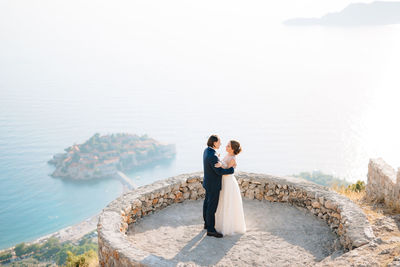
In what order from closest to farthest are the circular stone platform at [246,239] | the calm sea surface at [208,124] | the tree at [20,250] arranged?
the circular stone platform at [246,239]
the tree at [20,250]
the calm sea surface at [208,124]

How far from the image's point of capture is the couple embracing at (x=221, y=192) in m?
6.98

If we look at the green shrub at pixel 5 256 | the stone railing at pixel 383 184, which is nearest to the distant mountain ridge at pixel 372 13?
the green shrub at pixel 5 256

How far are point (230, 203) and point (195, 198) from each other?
6.97ft

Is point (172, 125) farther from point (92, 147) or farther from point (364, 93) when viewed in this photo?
point (364, 93)

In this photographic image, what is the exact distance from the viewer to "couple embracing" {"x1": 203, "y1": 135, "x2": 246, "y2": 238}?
6.98m

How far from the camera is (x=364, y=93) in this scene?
474 ft

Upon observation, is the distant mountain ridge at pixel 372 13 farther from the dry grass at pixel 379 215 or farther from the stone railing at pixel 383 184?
the dry grass at pixel 379 215

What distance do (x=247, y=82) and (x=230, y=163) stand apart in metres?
192

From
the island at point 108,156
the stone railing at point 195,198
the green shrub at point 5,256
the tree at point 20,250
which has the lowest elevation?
the green shrub at point 5,256

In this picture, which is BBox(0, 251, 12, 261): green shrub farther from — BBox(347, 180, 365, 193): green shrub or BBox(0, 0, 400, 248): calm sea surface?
BBox(347, 180, 365, 193): green shrub

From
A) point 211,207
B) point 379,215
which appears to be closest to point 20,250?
point 211,207

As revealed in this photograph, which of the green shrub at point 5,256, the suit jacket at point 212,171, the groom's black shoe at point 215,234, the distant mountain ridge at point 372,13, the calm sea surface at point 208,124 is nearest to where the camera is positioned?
the suit jacket at point 212,171

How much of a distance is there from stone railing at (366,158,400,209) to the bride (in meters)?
3.81

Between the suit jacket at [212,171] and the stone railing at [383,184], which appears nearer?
the suit jacket at [212,171]
